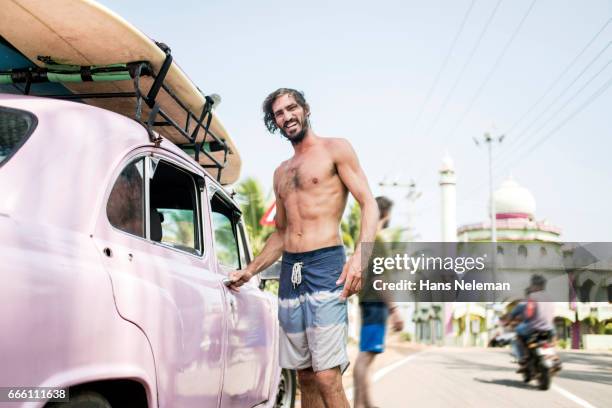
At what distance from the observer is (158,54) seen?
12.2 ft

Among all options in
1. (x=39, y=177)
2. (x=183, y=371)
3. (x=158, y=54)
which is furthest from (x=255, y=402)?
(x=39, y=177)

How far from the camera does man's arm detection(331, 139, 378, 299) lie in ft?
11.7

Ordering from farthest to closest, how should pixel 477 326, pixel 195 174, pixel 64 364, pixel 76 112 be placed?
pixel 477 326
pixel 195 174
pixel 76 112
pixel 64 364

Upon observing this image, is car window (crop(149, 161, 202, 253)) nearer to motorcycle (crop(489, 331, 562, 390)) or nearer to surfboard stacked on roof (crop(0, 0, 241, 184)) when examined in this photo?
surfboard stacked on roof (crop(0, 0, 241, 184))

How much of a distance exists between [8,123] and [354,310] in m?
33.9

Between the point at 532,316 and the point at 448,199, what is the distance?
205 ft

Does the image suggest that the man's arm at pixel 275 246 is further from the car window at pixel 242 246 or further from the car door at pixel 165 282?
the car window at pixel 242 246

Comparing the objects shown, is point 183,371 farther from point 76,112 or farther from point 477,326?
point 477,326

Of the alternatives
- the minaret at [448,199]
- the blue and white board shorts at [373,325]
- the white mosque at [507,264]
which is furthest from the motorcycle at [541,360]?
the minaret at [448,199]

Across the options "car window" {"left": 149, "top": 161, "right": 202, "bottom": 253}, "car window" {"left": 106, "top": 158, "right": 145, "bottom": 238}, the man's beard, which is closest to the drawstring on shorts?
"car window" {"left": 149, "top": 161, "right": 202, "bottom": 253}

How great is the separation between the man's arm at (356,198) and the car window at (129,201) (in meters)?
1.08

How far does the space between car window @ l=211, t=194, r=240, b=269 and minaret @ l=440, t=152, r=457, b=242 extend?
6681 cm

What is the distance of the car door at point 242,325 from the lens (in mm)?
3801

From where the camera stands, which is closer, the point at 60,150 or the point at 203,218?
the point at 60,150
